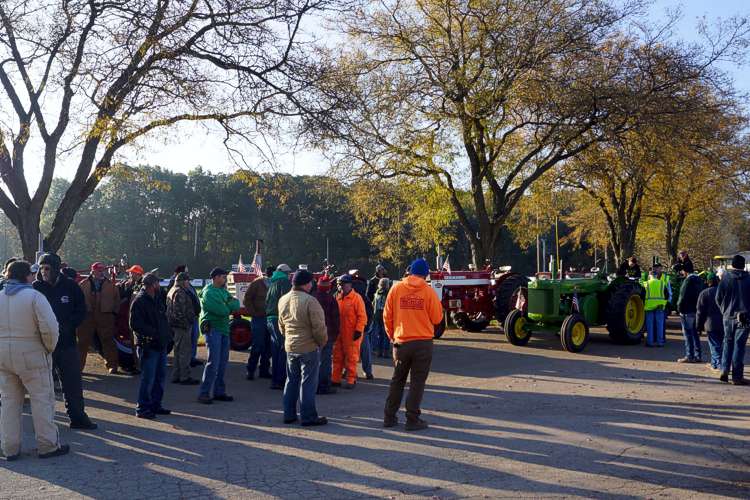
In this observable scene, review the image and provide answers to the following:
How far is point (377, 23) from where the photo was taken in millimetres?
20688

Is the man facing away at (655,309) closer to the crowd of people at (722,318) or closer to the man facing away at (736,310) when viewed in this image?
the crowd of people at (722,318)

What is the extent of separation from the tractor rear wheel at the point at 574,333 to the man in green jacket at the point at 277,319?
633 cm

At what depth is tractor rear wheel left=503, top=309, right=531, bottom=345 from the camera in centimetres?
1567

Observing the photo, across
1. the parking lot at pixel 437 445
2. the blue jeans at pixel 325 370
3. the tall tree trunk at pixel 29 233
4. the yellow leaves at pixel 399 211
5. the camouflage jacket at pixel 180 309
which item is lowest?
the parking lot at pixel 437 445

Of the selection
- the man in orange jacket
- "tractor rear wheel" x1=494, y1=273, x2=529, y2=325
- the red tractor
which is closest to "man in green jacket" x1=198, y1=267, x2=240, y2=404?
the man in orange jacket

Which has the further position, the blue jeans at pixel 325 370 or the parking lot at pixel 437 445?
the blue jeans at pixel 325 370

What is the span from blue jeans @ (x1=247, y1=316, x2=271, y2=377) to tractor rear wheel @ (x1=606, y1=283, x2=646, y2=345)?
785cm

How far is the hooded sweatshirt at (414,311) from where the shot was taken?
8086 millimetres

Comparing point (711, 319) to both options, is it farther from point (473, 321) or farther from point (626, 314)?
point (473, 321)

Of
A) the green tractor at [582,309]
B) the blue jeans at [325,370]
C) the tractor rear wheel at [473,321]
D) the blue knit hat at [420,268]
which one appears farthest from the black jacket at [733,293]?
the tractor rear wheel at [473,321]

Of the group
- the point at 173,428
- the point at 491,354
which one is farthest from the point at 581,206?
the point at 173,428

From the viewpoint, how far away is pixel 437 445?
7355 mm

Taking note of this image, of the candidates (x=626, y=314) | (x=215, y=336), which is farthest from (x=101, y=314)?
(x=626, y=314)

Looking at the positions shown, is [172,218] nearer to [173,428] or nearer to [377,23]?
[377,23]
